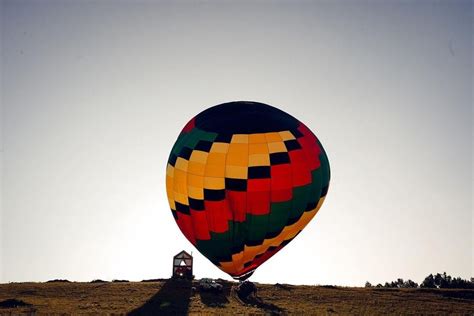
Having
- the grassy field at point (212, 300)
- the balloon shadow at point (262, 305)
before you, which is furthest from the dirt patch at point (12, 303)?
the balloon shadow at point (262, 305)

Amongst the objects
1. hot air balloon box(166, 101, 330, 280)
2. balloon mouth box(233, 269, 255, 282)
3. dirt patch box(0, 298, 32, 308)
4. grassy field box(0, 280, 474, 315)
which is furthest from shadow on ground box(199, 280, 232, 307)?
dirt patch box(0, 298, 32, 308)

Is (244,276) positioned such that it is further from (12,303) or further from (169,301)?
(12,303)

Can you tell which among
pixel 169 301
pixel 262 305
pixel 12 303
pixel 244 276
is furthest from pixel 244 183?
pixel 12 303

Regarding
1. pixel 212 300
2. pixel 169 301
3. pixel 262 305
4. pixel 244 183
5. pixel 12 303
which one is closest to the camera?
pixel 244 183

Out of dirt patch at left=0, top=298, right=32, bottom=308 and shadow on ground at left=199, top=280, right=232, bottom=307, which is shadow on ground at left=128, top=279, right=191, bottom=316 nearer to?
shadow on ground at left=199, top=280, right=232, bottom=307

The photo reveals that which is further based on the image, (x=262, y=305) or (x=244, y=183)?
(x=262, y=305)

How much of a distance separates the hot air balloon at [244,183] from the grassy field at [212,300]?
480 cm

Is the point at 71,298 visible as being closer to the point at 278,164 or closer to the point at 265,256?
→ the point at 265,256

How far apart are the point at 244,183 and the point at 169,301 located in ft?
40.8

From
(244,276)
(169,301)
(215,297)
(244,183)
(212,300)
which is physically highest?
(244,183)

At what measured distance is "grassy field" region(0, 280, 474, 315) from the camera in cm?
4400

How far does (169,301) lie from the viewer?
155 feet

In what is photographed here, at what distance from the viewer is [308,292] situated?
5412 centimetres

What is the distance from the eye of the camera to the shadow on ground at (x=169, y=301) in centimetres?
4306
